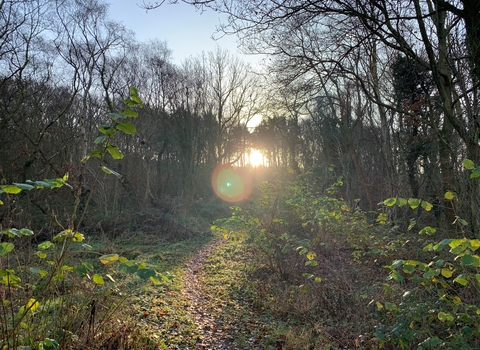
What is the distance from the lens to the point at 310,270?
25.6 ft

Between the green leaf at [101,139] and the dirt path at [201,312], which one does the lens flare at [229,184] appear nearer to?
the dirt path at [201,312]

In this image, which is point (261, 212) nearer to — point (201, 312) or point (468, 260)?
point (201, 312)

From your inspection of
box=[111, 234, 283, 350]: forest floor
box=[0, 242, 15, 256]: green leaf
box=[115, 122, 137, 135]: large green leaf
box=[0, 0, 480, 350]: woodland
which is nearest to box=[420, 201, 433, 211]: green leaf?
box=[0, 0, 480, 350]: woodland

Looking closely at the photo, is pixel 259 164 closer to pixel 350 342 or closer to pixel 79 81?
pixel 79 81

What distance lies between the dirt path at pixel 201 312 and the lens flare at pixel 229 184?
58.5 ft

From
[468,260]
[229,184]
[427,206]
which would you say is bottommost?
[468,260]

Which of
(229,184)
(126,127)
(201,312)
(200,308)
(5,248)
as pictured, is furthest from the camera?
(229,184)

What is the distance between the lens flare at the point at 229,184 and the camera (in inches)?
1084

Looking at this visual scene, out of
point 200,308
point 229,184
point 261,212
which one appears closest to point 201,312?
point 200,308

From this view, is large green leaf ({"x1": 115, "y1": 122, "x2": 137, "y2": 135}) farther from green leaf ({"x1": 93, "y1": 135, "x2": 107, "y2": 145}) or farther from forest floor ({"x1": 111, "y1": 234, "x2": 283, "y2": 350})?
forest floor ({"x1": 111, "y1": 234, "x2": 283, "y2": 350})

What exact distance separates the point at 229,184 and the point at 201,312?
24.3 meters

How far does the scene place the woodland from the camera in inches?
120

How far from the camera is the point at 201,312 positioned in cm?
602

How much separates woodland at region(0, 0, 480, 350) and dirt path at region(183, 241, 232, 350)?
0.18ft
